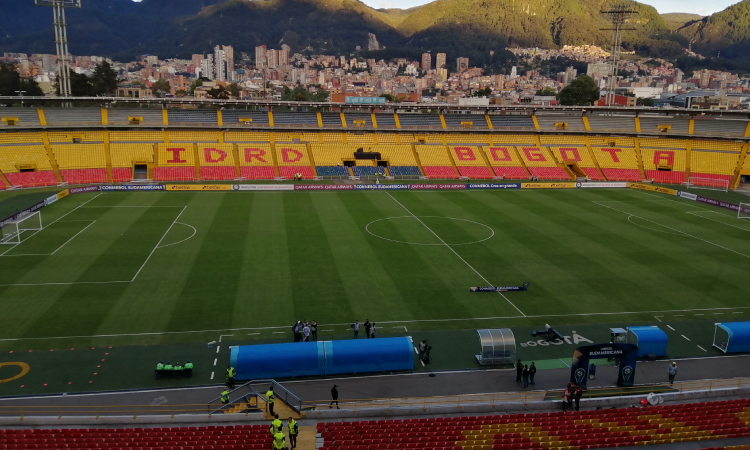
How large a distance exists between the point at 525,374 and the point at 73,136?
224ft

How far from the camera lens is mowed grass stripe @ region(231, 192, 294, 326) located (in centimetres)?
2733

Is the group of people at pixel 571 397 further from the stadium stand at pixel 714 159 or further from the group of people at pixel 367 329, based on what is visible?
the stadium stand at pixel 714 159

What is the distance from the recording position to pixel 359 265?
115 ft

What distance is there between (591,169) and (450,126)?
852 inches

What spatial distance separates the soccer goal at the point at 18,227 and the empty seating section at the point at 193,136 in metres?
31.0

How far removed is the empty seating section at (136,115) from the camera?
74.6 metres

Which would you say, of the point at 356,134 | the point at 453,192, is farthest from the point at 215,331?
the point at 356,134

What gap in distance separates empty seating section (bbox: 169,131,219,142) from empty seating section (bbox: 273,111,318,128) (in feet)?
30.7

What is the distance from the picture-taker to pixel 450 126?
84.0 meters

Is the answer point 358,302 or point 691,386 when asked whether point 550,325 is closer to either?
point 691,386

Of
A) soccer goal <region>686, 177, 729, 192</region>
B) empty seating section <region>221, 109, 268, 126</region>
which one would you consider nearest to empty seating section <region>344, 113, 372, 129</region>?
empty seating section <region>221, 109, 268, 126</region>

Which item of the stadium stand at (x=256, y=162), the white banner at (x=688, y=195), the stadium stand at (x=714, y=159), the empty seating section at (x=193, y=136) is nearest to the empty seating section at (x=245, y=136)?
the empty seating section at (x=193, y=136)

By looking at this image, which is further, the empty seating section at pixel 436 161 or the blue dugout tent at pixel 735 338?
the empty seating section at pixel 436 161

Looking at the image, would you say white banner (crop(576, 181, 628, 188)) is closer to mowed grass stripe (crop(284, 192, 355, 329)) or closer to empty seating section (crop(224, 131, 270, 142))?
mowed grass stripe (crop(284, 192, 355, 329))
